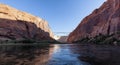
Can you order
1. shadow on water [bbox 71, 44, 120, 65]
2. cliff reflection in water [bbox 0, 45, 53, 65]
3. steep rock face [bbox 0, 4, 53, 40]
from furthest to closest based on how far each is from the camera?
1. steep rock face [bbox 0, 4, 53, 40]
2. shadow on water [bbox 71, 44, 120, 65]
3. cliff reflection in water [bbox 0, 45, 53, 65]

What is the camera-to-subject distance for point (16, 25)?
6437 inches

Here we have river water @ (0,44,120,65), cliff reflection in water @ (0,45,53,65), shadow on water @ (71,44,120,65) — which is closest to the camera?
cliff reflection in water @ (0,45,53,65)

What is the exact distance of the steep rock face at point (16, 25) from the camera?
14862cm

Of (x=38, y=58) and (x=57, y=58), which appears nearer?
(x=38, y=58)

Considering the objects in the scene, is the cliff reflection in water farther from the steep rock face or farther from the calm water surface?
the steep rock face

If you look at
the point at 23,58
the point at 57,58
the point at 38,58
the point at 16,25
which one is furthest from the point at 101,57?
the point at 16,25

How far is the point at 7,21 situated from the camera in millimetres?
156125

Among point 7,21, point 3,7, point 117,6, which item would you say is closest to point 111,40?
point 117,6

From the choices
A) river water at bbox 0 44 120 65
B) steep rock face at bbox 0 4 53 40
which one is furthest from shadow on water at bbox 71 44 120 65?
steep rock face at bbox 0 4 53 40

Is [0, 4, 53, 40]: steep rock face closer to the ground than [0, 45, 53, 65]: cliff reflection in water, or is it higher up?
higher up

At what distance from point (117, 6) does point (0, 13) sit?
88.1 meters

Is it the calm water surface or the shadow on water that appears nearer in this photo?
the calm water surface

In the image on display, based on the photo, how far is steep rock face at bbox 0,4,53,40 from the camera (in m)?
149

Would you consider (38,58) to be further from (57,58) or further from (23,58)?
(57,58)
